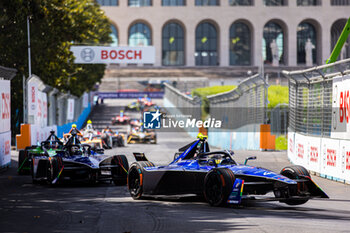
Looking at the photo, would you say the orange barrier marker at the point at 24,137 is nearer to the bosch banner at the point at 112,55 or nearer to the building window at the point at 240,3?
the bosch banner at the point at 112,55

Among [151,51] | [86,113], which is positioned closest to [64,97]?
[151,51]

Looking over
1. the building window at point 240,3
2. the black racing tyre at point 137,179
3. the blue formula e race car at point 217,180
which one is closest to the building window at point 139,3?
the building window at point 240,3

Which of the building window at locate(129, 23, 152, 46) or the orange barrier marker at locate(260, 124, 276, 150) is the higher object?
the building window at locate(129, 23, 152, 46)

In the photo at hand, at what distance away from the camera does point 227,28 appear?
115562 millimetres

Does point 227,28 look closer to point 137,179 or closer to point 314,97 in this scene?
point 314,97

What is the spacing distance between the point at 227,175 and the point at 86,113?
184 feet

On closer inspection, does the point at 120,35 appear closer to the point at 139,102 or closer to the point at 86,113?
the point at 139,102

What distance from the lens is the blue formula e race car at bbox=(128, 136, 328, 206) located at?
1107cm

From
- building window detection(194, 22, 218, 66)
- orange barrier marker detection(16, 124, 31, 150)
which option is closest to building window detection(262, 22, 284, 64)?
building window detection(194, 22, 218, 66)

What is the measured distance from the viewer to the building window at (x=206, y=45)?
11819 cm

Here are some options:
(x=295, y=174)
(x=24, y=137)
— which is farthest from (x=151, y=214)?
(x=24, y=137)

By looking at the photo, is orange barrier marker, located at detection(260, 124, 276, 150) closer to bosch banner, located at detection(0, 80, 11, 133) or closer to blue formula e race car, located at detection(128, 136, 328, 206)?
bosch banner, located at detection(0, 80, 11, 133)

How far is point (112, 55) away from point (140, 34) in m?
76.6

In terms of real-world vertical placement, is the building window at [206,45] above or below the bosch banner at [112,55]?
above
